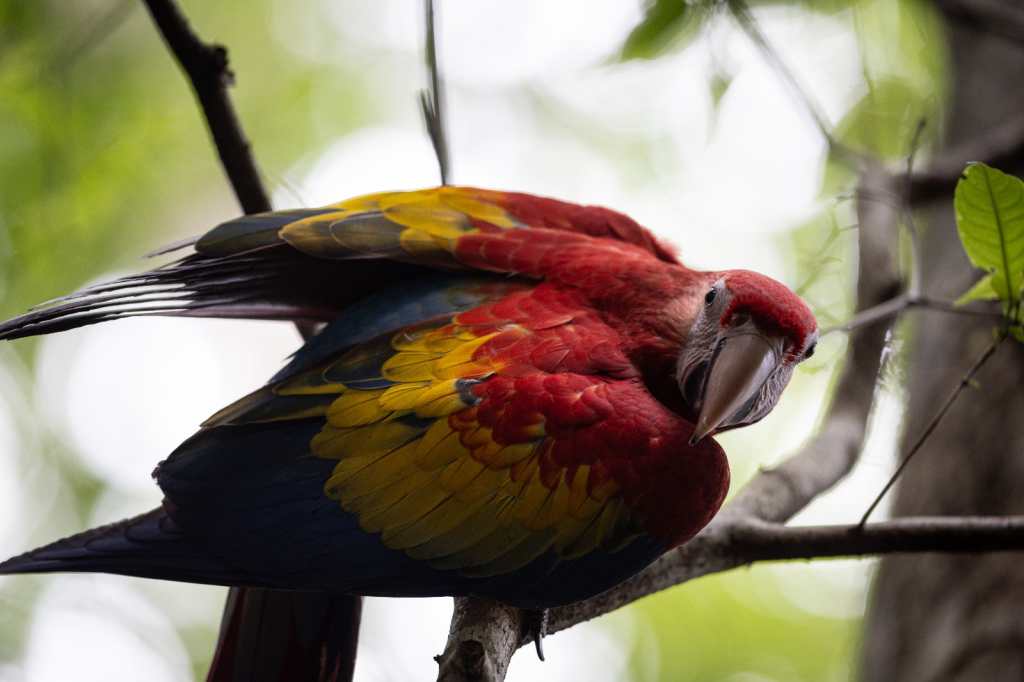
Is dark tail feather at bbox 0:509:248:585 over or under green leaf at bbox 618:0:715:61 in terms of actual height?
under

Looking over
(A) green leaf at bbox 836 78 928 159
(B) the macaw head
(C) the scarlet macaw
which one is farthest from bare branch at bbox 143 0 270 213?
(A) green leaf at bbox 836 78 928 159

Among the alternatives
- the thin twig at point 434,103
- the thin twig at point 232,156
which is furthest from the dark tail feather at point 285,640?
the thin twig at point 434,103

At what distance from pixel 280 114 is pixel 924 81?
3.51m

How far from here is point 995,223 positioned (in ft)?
5.42

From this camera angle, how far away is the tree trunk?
282 cm

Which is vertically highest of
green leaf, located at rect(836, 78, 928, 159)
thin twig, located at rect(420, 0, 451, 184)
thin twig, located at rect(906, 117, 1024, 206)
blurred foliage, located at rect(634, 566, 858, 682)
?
green leaf, located at rect(836, 78, 928, 159)

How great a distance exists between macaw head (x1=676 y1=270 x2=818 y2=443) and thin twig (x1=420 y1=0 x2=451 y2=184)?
758 mm

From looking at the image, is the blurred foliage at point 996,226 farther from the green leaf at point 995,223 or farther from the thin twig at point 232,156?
the thin twig at point 232,156

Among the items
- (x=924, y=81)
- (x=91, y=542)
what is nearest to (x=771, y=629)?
(x=924, y=81)

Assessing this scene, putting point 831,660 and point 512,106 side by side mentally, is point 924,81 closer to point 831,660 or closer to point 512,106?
point 512,106

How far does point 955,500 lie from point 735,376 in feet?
5.80

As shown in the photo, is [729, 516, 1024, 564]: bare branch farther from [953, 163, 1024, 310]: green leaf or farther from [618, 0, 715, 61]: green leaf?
[618, 0, 715, 61]: green leaf

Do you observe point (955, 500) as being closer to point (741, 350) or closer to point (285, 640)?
point (741, 350)

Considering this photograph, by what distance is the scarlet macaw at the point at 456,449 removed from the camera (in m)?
1.82
